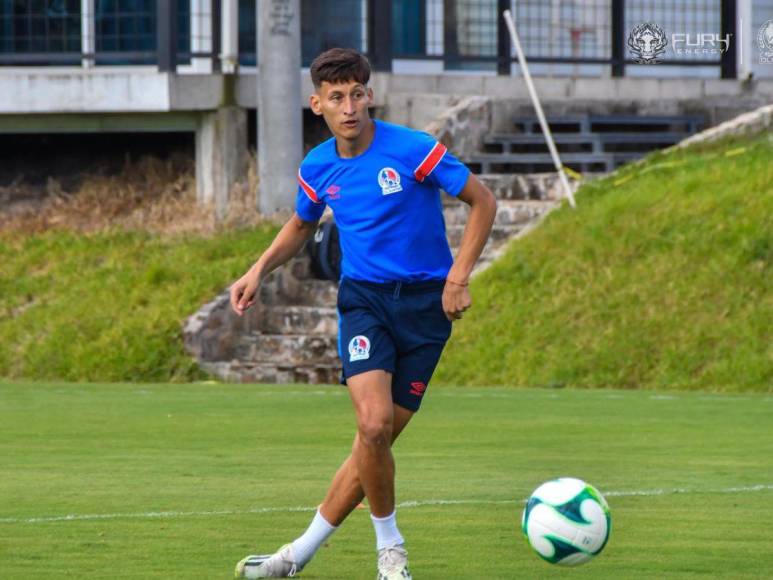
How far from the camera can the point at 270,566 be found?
7641 millimetres

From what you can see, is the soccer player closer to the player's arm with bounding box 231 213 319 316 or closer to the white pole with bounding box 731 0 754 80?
the player's arm with bounding box 231 213 319 316

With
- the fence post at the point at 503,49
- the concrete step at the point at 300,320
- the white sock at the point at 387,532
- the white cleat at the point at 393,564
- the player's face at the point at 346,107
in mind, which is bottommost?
the concrete step at the point at 300,320

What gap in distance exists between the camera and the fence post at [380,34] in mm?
26422

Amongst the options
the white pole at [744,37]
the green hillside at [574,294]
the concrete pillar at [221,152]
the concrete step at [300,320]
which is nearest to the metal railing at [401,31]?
the white pole at [744,37]

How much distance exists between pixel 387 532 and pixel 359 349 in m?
0.74

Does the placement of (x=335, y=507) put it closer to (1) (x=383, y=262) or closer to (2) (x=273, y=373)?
(1) (x=383, y=262)

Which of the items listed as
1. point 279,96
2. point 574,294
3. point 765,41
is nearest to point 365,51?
point 279,96

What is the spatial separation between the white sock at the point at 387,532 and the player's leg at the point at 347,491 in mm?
185

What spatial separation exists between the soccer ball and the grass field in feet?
1.19

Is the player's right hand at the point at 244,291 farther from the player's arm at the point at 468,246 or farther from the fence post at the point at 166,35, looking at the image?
the fence post at the point at 166,35

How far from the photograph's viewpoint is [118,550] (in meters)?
8.41

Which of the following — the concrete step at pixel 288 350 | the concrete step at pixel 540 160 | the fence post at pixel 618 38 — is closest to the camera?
the concrete step at pixel 288 350

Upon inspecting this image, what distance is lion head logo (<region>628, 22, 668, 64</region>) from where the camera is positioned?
27891mm

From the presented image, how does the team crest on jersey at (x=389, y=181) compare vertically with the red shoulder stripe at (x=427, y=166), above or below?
below
